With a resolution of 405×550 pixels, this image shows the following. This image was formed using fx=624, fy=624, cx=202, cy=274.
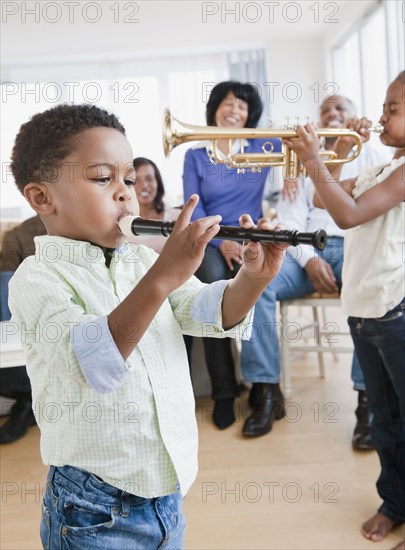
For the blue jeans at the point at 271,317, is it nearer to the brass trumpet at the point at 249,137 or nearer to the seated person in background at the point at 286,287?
the seated person in background at the point at 286,287

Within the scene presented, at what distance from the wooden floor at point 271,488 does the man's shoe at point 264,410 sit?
3 cm

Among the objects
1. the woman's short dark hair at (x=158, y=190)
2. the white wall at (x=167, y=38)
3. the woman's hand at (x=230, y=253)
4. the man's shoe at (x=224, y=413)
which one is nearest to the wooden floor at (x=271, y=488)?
the man's shoe at (x=224, y=413)

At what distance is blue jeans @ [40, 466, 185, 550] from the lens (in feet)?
2.65

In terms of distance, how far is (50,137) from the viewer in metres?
0.83

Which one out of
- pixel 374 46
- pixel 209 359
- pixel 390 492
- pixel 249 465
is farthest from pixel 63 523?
pixel 374 46

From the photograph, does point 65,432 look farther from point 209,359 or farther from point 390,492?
point 209,359

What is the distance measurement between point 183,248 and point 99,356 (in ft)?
0.49

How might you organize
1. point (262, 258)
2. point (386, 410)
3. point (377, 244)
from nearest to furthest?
point (262, 258)
point (377, 244)
point (386, 410)

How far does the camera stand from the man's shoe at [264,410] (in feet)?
7.48

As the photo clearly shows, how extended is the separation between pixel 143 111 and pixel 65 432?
715 cm

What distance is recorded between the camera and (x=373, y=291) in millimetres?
1419

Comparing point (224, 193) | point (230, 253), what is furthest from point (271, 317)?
point (224, 193)

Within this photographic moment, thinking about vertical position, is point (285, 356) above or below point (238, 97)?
below

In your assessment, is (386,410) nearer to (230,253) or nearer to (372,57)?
(230,253)
